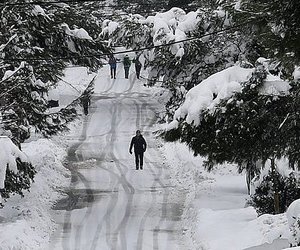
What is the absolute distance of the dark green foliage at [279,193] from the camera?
15.5 m

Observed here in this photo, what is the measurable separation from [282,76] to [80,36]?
1156 cm

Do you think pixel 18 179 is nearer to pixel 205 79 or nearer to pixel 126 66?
pixel 205 79

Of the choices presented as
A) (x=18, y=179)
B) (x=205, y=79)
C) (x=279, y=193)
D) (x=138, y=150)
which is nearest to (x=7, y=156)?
(x=18, y=179)

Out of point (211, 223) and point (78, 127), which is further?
point (78, 127)

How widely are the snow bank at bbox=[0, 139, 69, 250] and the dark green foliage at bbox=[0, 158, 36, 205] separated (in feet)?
2.30

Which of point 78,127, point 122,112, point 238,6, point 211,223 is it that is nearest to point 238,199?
point 211,223

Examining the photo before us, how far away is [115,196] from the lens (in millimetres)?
18125

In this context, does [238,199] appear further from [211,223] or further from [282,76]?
[282,76]

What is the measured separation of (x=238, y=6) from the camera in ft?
37.4

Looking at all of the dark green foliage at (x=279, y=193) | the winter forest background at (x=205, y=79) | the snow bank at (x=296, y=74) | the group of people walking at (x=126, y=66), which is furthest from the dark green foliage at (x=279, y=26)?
the group of people walking at (x=126, y=66)

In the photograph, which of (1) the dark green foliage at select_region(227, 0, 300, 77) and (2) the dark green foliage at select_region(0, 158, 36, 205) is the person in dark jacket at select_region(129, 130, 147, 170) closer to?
(2) the dark green foliage at select_region(0, 158, 36, 205)

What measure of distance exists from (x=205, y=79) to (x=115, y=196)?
16.7ft

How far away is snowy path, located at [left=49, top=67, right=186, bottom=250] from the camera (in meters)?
14.0

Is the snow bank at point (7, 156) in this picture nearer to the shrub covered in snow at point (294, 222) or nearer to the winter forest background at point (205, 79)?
the winter forest background at point (205, 79)
